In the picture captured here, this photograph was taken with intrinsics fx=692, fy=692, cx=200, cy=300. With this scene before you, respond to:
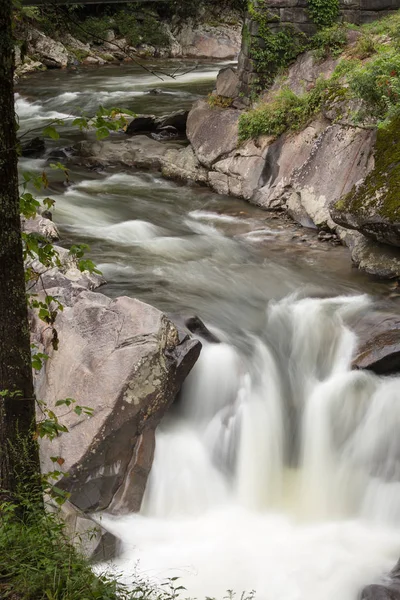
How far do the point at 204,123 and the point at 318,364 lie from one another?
729 cm

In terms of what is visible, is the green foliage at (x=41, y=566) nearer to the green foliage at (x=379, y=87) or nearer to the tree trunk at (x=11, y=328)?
the tree trunk at (x=11, y=328)

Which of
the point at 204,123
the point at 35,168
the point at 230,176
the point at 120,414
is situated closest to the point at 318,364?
the point at 120,414

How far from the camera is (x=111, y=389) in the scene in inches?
240

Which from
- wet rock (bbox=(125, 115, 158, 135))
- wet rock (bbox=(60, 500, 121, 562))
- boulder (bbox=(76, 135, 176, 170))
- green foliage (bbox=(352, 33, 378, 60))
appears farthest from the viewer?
wet rock (bbox=(125, 115, 158, 135))

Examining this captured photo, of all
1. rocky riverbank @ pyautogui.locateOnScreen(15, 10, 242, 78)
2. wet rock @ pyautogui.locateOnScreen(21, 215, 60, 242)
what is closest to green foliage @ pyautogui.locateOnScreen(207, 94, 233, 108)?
wet rock @ pyautogui.locateOnScreen(21, 215, 60, 242)

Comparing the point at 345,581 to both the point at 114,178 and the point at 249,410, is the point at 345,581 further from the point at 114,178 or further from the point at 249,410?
the point at 114,178

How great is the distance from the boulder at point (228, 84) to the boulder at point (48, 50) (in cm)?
1378

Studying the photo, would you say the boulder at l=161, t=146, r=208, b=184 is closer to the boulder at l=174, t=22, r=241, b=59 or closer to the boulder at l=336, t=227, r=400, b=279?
the boulder at l=336, t=227, r=400, b=279

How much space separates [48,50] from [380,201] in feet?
68.5

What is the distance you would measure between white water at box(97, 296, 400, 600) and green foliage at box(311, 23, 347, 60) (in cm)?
687

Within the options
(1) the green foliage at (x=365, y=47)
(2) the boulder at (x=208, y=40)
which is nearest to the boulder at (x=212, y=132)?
(1) the green foliage at (x=365, y=47)

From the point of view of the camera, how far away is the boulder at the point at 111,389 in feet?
19.5

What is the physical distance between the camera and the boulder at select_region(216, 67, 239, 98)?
44.6 ft

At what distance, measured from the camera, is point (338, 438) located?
265 inches
